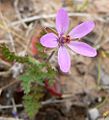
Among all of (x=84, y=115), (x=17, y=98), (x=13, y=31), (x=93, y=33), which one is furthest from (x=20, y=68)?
(x=93, y=33)

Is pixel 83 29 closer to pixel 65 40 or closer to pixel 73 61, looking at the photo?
pixel 65 40

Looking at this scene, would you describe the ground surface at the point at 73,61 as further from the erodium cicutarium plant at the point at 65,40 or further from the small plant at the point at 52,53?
the erodium cicutarium plant at the point at 65,40

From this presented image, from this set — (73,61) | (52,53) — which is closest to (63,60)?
(52,53)

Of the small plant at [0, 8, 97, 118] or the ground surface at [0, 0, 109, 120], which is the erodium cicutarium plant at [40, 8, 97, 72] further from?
the ground surface at [0, 0, 109, 120]

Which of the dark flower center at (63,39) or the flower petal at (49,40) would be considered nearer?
the flower petal at (49,40)

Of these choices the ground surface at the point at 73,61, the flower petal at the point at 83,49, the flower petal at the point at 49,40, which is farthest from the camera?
the ground surface at the point at 73,61

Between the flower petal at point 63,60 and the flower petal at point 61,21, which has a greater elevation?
the flower petal at point 61,21

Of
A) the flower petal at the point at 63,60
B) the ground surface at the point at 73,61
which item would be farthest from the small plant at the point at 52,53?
the ground surface at the point at 73,61

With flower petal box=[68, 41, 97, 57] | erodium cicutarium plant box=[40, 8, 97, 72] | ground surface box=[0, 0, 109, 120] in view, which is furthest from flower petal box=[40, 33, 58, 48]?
ground surface box=[0, 0, 109, 120]

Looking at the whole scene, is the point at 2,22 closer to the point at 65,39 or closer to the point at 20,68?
the point at 20,68
